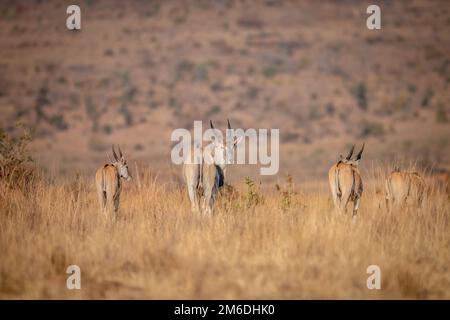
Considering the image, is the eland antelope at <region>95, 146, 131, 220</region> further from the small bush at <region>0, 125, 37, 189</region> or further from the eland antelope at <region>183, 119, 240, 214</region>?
the small bush at <region>0, 125, 37, 189</region>

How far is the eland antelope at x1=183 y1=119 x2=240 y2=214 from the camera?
13.9 meters

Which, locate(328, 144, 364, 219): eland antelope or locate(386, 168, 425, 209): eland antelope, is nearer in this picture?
locate(328, 144, 364, 219): eland antelope

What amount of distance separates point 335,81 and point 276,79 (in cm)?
493

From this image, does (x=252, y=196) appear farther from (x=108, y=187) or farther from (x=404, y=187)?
(x=404, y=187)

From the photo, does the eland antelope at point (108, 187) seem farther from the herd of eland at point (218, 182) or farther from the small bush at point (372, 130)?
the small bush at point (372, 130)

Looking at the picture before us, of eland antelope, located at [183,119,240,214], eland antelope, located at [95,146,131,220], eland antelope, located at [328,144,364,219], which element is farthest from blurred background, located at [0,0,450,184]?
eland antelope, located at [95,146,131,220]

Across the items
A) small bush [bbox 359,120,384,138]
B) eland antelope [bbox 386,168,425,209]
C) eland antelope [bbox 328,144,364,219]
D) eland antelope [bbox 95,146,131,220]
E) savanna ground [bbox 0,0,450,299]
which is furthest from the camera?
small bush [bbox 359,120,384,138]

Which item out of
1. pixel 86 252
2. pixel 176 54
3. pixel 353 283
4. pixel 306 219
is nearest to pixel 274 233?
pixel 306 219

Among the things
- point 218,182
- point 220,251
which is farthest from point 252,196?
point 220,251

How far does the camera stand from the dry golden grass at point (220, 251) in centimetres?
1014

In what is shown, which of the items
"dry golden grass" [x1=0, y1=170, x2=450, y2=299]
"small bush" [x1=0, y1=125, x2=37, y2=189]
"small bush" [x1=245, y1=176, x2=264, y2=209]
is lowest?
"dry golden grass" [x1=0, y1=170, x2=450, y2=299]

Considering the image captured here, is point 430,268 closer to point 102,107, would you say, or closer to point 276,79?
point 102,107

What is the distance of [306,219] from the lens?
42.2ft

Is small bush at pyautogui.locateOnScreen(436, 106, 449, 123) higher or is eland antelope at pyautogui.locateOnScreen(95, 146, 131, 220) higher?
small bush at pyautogui.locateOnScreen(436, 106, 449, 123)
